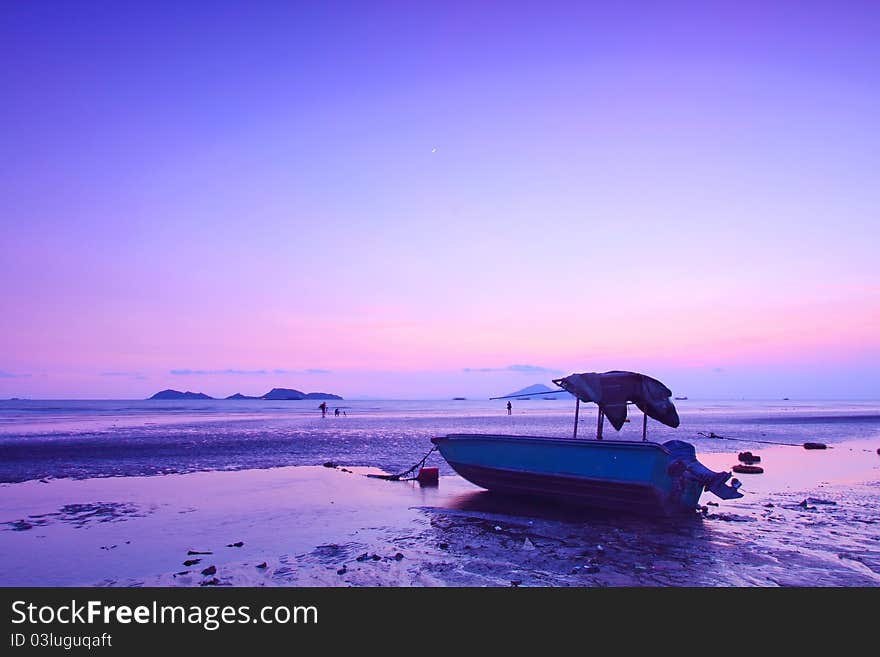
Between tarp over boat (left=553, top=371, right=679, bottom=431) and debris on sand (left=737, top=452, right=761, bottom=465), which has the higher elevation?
tarp over boat (left=553, top=371, right=679, bottom=431)

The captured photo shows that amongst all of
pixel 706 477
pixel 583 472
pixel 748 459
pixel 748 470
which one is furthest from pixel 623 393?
pixel 748 459

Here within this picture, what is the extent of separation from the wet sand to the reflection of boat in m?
0.57

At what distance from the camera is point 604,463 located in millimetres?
16047

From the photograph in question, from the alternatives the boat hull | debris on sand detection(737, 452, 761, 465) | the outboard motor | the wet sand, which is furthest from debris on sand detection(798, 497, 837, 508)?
debris on sand detection(737, 452, 761, 465)

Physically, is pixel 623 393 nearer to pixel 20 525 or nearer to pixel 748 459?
pixel 748 459

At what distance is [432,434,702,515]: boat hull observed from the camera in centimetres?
1545

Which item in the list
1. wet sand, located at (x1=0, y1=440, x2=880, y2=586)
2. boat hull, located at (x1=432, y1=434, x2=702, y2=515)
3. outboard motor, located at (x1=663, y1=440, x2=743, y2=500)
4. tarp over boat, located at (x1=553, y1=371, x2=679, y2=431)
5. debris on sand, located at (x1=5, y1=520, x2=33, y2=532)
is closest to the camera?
wet sand, located at (x1=0, y1=440, x2=880, y2=586)

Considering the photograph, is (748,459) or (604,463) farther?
(748,459)

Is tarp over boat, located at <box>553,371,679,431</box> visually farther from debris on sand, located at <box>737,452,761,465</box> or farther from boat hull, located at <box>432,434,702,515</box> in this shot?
debris on sand, located at <box>737,452,761,465</box>

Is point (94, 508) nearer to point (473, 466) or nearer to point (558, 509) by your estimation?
point (473, 466)

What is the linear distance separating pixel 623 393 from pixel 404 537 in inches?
335
